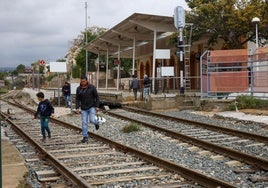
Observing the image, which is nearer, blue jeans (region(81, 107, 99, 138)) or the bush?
blue jeans (region(81, 107, 99, 138))

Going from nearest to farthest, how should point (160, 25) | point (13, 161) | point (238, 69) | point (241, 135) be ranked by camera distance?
point (13, 161), point (241, 135), point (238, 69), point (160, 25)

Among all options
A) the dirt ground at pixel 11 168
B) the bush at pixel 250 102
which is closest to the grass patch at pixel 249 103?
the bush at pixel 250 102

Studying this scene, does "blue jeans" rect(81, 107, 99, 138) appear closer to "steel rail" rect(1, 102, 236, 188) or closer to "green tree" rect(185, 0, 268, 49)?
"steel rail" rect(1, 102, 236, 188)

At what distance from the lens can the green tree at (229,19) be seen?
28.4 meters

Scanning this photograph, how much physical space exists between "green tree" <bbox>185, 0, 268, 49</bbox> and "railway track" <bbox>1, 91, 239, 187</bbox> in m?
18.3

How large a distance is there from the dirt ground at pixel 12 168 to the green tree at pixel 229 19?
20.6m

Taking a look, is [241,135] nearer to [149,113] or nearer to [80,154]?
[80,154]

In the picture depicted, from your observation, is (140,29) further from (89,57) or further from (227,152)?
(89,57)

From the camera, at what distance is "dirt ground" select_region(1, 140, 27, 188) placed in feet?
23.3

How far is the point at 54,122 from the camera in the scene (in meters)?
18.9

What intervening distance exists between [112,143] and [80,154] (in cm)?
132

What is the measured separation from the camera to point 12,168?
27.3 ft

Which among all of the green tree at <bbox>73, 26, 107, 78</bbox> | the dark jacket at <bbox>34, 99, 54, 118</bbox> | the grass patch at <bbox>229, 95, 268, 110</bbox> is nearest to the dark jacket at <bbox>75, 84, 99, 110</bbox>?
the dark jacket at <bbox>34, 99, 54, 118</bbox>

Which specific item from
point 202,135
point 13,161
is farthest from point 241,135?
point 13,161
